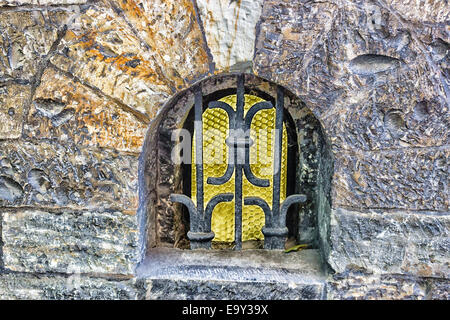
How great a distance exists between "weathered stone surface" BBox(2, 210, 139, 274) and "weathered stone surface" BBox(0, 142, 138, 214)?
0.05m

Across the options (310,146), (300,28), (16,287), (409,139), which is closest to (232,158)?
(310,146)

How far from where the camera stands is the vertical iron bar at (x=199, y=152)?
149 centimetres

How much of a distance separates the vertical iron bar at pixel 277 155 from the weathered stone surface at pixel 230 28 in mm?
250

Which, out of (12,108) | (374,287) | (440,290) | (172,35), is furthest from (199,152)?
(440,290)

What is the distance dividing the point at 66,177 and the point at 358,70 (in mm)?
1129

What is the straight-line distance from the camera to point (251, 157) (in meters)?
1.57

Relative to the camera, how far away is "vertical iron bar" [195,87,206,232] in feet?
4.90

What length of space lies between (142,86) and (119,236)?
57 centimetres

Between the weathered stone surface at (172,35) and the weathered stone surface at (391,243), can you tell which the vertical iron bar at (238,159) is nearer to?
the weathered stone surface at (172,35)

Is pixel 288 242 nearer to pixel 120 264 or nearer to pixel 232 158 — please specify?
pixel 232 158

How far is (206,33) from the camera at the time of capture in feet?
4.26

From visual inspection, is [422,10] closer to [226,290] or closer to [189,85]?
[189,85]

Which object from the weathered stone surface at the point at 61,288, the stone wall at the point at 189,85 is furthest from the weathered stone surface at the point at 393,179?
the weathered stone surface at the point at 61,288

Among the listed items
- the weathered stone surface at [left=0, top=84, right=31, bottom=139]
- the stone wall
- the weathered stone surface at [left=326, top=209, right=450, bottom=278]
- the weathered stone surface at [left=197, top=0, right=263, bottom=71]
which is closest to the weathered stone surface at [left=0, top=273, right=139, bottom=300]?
the stone wall
